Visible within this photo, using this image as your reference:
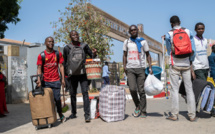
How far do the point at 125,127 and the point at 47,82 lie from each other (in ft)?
6.62

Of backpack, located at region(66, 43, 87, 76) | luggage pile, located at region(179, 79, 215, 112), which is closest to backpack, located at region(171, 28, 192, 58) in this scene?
luggage pile, located at region(179, 79, 215, 112)

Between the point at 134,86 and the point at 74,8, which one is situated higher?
the point at 74,8

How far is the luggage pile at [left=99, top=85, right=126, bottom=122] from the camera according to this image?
472 centimetres

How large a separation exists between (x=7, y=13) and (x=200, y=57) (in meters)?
8.51

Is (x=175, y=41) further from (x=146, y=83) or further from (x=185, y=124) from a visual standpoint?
(x=185, y=124)

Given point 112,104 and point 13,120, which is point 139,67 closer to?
point 112,104

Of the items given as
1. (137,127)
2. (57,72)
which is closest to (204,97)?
(137,127)

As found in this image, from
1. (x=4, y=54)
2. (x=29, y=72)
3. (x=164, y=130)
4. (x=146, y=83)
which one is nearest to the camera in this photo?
(x=164, y=130)

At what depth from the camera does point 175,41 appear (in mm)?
4473

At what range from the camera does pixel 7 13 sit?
996cm

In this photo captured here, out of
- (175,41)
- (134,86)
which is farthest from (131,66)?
(175,41)

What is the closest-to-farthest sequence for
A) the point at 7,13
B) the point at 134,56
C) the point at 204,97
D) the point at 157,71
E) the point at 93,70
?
the point at 204,97
the point at 93,70
the point at 134,56
the point at 157,71
the point at 7,13

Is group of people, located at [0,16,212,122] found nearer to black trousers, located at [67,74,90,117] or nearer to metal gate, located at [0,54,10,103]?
black trousers, located at [67,74,90,117]

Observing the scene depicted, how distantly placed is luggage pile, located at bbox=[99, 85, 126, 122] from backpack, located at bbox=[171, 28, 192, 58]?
141cm
